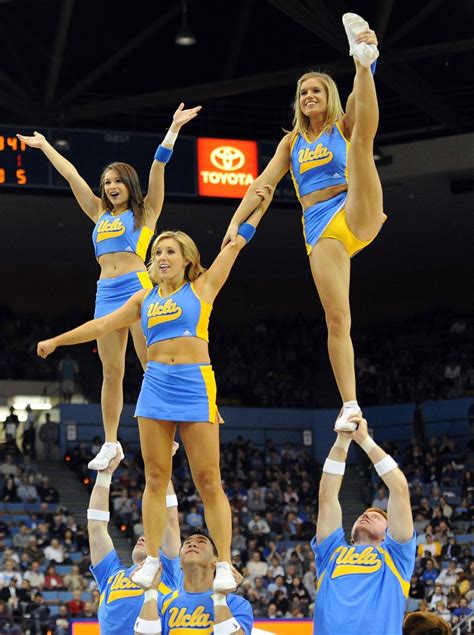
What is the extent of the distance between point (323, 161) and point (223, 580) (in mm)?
2445

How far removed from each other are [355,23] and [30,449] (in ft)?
59.0

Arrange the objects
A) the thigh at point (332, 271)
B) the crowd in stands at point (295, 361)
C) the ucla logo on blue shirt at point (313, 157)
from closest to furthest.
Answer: the thigh at point (332, 271), the ucla logo on blue shirt at point (313, 157), the crowd in stands at point (295, 361)

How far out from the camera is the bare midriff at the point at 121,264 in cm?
830

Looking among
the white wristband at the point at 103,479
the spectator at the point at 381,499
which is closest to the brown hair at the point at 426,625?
the white wristband at the point at 103,479

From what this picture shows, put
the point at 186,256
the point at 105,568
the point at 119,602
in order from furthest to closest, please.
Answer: the point at 105,568 < the point at 119,602 < the point at 186,256

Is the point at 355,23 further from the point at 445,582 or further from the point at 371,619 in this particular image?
the point at 445,582

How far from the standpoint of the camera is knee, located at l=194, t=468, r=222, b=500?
6887mm

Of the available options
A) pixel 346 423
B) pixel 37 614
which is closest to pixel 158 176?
pixel 346 423

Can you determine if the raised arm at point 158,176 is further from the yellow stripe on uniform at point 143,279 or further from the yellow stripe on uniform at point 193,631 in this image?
the yellow stripe on uniform at point 193,631

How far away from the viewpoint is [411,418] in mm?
25844

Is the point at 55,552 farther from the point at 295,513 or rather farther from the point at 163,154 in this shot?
the point at 163,154

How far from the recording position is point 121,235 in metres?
8.27

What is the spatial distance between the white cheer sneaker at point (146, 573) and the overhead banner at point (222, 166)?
1276 centimetres

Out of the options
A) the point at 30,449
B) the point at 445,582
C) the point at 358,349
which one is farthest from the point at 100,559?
the point at 358,349
